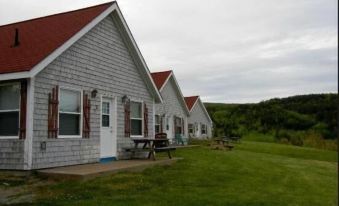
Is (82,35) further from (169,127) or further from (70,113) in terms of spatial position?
(169,127)

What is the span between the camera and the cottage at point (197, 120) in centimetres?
3947

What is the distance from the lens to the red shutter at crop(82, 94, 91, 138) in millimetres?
13865

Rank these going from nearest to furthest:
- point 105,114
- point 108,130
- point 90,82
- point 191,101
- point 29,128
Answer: point 29,128, point 90,82, point 105,114, point 108,130, point 191,101

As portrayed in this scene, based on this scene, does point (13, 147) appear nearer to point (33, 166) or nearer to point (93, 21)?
point (33, 166)

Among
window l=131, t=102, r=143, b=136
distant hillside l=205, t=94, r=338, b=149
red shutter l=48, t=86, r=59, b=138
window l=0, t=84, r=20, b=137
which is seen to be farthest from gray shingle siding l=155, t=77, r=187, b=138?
window l=0, t=84, r=20, b=137

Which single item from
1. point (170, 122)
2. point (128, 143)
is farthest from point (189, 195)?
point (170, 122)

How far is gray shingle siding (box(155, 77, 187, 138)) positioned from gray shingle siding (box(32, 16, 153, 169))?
445 inches

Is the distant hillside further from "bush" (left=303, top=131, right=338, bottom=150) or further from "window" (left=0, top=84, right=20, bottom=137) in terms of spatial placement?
"window" (left=0, top=84, right=20, bottom=137)

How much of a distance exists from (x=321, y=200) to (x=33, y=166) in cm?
748

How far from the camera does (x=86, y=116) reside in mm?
13906

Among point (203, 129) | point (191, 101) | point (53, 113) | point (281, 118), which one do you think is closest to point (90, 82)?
point (53, 113)

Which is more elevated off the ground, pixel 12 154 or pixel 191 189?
pixel 12 154

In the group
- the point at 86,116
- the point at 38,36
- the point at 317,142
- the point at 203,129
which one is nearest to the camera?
the point at 38,36

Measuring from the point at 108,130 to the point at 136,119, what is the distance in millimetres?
2258
